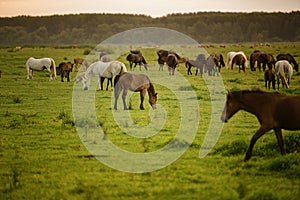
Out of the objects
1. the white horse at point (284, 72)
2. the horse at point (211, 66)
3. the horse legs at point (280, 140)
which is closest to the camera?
the horse legs at point (280, 140)

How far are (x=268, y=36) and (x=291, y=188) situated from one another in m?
155

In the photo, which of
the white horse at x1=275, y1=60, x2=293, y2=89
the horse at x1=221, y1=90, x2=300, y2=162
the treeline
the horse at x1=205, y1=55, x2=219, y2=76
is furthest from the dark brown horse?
the treeline

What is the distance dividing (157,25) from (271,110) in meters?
168

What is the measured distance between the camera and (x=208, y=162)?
10.0 metres

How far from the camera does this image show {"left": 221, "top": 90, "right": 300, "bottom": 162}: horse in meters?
9.42

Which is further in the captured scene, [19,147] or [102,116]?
[102,116]

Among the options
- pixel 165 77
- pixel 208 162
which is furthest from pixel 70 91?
pixel 208 162

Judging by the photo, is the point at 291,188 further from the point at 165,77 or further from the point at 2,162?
the point at 165,77

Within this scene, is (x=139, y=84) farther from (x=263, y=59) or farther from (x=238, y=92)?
(x=263, y=59)

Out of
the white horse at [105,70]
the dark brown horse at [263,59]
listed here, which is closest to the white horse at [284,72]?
the dark brown horse at [263,59]

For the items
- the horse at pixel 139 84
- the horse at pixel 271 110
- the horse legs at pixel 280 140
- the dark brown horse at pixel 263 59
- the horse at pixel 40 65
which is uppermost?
the dark brown horse at pixel 263 59

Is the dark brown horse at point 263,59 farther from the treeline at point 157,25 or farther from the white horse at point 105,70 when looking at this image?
the treeline at point 157,25

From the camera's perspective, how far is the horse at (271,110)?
9422 millimetres

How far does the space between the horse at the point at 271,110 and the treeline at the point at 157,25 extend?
143 m
